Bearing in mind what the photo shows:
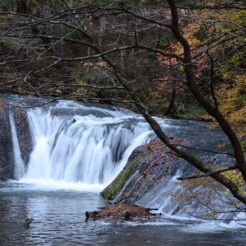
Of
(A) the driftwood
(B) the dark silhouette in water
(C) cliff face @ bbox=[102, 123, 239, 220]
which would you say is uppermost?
(C) cliff face @ bbox=[102, 123, 239, 220]

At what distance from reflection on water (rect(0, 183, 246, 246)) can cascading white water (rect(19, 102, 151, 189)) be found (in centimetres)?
412

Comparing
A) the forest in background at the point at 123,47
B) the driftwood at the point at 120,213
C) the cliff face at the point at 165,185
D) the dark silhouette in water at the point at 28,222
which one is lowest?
the dark silhouette in water at the point at 28,222

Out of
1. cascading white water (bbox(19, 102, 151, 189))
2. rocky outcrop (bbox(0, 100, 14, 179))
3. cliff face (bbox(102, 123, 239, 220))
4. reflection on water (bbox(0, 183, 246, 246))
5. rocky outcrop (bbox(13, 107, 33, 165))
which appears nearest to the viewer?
reflection on water (bbox(0, 183, 246, 246))

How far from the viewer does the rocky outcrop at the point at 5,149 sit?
Answer: 16281 millimetres

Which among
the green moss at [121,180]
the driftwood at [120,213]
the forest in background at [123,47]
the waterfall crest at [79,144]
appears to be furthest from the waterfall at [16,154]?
the forest in background at [123,47]

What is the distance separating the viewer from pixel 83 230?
27.1 feet

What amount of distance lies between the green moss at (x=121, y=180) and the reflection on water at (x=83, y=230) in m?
1.00

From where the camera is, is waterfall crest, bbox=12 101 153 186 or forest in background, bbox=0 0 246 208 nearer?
forest in background, bbox=0 0 246 208

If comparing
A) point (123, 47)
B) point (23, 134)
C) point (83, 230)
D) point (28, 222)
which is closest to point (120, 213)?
point (83, 230)

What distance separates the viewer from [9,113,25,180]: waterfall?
1650 cm

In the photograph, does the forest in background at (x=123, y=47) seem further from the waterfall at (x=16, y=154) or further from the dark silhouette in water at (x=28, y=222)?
the waterfall at (x=16, y=154)

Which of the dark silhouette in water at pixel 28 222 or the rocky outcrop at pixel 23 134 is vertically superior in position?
the rocky outcrop at pixel 23 134

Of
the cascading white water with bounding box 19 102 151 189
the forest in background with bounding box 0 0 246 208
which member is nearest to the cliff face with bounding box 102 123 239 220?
the forest in background with bounding box 0 0 246 208

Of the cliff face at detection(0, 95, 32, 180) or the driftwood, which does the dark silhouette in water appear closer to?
the driftwood
